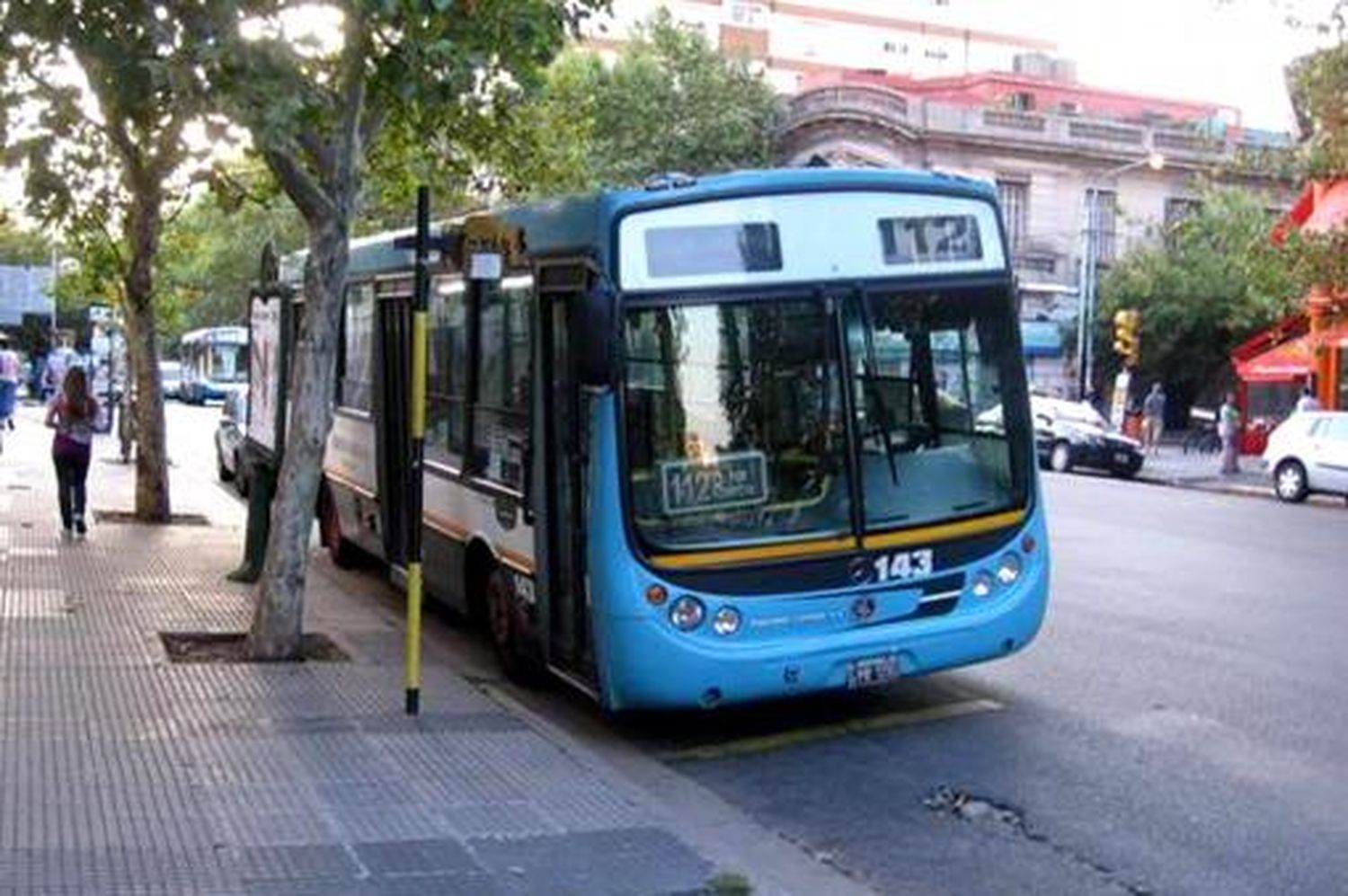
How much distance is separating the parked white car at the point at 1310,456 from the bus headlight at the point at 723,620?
21.9m

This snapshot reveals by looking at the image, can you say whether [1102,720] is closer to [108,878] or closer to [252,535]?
[108,878]

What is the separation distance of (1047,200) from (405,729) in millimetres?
52040

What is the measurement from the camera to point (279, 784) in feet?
23.9

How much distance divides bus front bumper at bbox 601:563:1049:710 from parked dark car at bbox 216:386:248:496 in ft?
49.0

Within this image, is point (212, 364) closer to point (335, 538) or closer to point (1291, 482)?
point (1291, 482)

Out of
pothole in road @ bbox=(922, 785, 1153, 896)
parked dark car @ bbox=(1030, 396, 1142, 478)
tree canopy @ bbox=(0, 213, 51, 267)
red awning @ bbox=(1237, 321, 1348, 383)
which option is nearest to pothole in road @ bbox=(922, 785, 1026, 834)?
pothole in road @ bbox=(922, 785, 1153, 896)

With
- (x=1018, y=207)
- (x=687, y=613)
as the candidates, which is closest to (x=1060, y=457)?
(x=1018, y=207)

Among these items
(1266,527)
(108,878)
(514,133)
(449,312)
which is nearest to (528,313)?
(449,312)

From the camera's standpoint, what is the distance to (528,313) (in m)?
9.55

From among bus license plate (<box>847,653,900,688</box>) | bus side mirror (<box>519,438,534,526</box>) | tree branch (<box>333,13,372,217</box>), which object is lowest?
bus license plate (<box>847,653,900,688</box>)

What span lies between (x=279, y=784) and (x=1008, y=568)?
13.2 feet

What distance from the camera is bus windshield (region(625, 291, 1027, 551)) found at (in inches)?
330

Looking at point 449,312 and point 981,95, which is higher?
point 981,95

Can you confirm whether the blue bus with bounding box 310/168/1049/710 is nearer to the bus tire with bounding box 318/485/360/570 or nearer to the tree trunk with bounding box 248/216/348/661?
the tree trunk with bounding box 248/216/348/661
